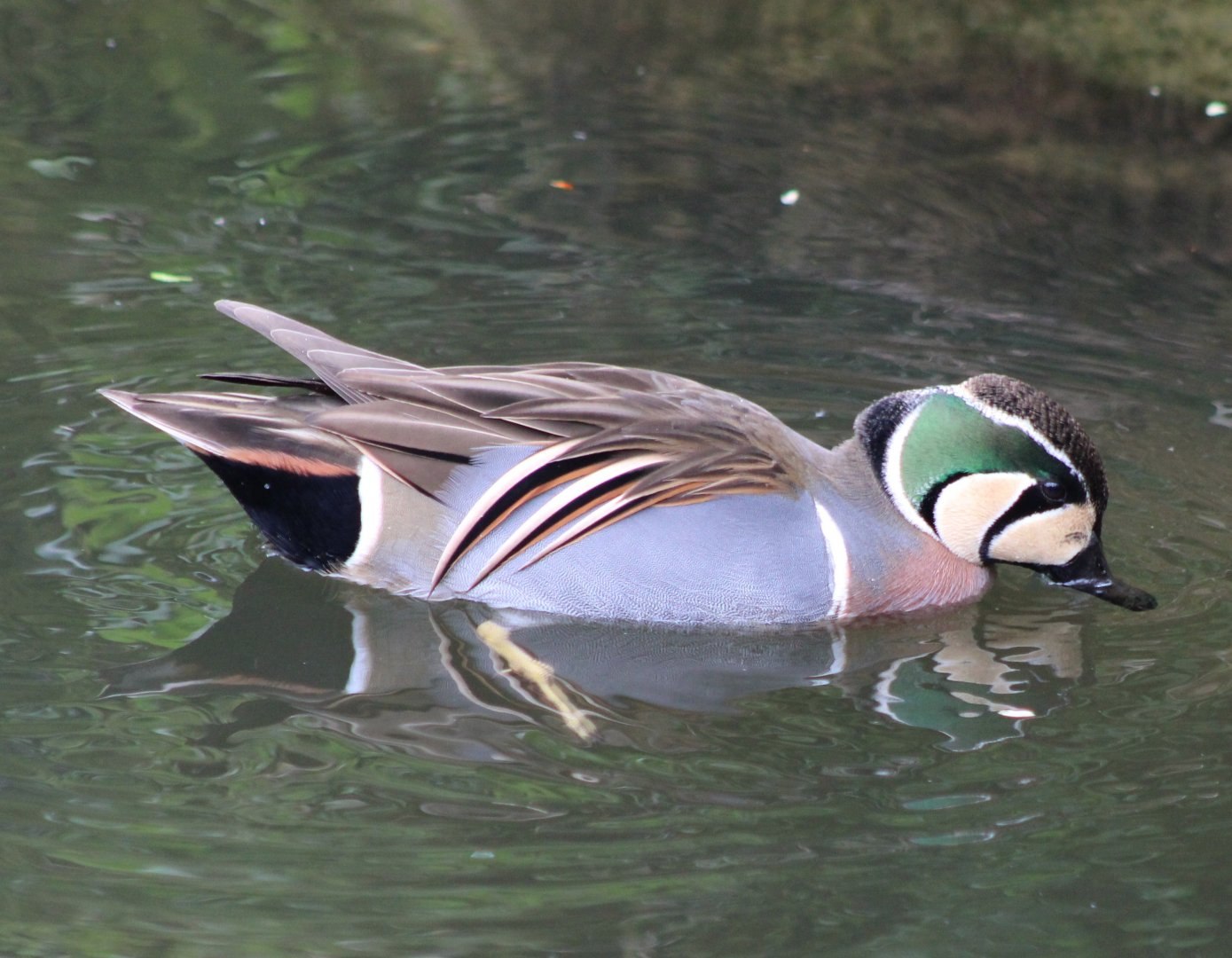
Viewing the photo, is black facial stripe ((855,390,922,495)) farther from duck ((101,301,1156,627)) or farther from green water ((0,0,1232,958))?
green water ((0,0,1232,958))

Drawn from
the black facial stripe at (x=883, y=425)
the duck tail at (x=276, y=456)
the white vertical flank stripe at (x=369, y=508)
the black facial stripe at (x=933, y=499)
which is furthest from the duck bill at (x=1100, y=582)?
the duck tail at (x=276, y=456)

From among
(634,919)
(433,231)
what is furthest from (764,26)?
(634,919)

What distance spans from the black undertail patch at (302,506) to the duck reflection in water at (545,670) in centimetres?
17

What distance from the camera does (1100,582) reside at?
4980mm

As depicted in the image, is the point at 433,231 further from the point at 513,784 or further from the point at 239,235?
the point at 513,784

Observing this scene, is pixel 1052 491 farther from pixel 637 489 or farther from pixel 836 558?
pixel 637 489

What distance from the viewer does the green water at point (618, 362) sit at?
371 cm

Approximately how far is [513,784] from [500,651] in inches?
31.9

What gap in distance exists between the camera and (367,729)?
438 centimetres

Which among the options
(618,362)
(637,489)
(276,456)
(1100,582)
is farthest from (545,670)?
(618,362)

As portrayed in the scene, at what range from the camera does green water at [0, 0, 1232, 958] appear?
3709 mm

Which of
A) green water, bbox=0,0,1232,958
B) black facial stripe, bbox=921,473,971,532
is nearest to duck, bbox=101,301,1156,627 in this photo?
black facial stripe, bbox=921,473,971,532

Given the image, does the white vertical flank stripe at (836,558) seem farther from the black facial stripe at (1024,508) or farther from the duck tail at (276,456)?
the duck tail at (276,456)

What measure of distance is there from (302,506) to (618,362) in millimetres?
1886
